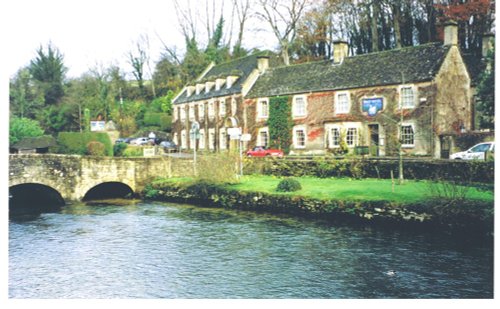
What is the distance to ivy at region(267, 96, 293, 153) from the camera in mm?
29141

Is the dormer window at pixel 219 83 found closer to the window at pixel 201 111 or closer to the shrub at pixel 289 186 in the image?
the window at pixel 201 111

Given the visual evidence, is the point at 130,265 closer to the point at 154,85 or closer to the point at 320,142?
the point at 320,142

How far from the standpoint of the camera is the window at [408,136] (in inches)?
955

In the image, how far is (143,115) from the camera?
4491cm

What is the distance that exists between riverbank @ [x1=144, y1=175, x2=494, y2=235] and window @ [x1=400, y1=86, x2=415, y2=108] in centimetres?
679

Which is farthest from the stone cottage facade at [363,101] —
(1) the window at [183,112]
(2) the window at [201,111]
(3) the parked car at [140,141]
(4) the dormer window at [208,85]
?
(3) the parked car at [140,141]

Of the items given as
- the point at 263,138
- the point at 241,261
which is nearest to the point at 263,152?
the point at 263,138

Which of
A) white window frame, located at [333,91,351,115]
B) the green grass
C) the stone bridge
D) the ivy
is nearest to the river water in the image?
the green grass

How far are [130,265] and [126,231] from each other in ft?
12.5

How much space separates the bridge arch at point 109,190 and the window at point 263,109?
32.3 feet

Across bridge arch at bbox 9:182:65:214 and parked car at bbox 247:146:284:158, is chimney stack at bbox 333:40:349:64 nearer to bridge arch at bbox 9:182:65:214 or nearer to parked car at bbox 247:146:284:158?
parked car at bbox 247:146:284:158

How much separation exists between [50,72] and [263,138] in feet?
48.6

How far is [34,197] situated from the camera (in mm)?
22047
